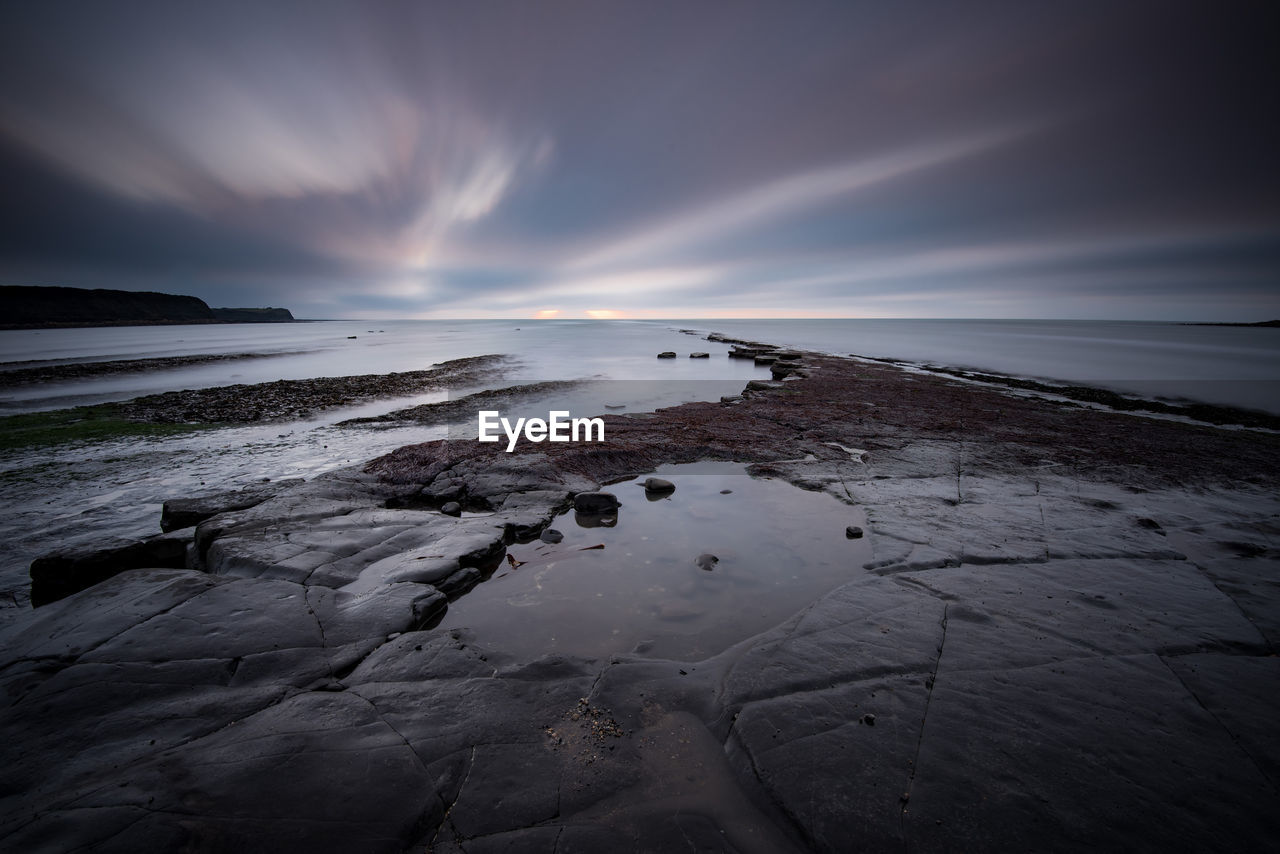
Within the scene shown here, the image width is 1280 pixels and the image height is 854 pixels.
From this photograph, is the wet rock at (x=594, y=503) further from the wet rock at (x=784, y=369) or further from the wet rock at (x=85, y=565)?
the wet rock at (x=784, y=369)

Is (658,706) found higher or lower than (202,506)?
lower

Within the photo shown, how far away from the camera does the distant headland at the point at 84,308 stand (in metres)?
115

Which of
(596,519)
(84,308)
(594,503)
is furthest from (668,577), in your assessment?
(84,308)

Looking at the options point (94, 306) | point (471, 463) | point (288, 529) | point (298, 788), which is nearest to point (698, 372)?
point (471, 463)

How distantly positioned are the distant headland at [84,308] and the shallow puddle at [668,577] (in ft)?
586

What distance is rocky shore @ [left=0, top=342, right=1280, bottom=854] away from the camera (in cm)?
282

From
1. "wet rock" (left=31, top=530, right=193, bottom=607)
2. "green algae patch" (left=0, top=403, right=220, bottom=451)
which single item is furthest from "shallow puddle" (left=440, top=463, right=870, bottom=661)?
"green algae patch" (left=0, top=403, right=220, bottom=451)

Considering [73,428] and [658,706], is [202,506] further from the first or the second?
[73,428]

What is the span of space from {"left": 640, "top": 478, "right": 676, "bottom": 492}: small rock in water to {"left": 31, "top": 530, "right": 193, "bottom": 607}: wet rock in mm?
7138

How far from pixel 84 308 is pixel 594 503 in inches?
7789

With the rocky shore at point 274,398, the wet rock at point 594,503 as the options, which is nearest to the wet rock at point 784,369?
the rocky shore at point 274,398

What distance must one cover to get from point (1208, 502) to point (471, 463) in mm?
13753

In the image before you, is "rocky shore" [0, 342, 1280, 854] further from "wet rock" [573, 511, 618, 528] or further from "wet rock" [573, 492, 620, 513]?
"wet rock" [573, 492, 620, 513]

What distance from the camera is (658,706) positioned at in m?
3.92
